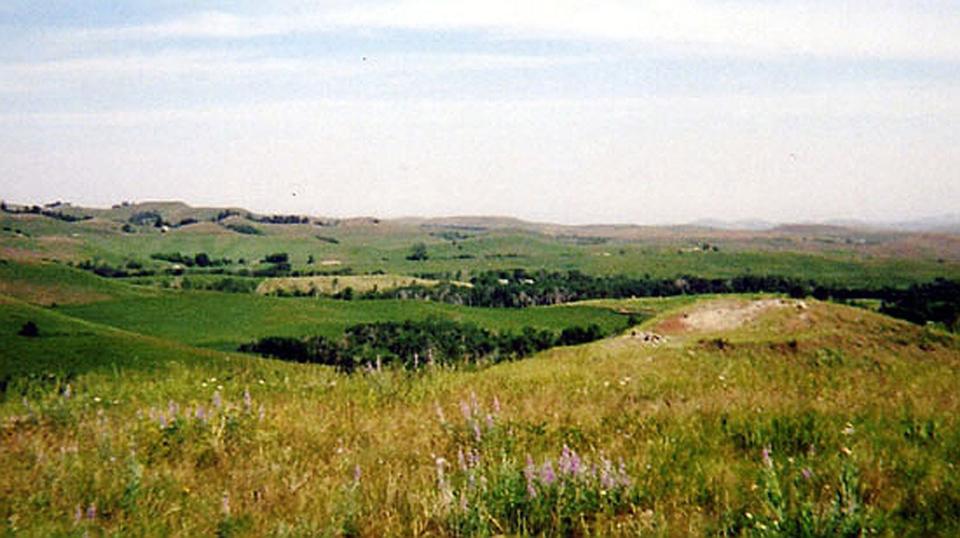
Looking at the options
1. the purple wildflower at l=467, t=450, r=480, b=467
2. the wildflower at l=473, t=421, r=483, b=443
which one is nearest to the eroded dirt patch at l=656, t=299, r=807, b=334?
the wildflower at l=473, t=421, r=483, b=443

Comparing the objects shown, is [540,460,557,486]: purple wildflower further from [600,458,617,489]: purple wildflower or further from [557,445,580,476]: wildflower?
[600,458,617,489]: purple wildflower

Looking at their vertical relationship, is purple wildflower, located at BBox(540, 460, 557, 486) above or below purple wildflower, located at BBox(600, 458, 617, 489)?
above

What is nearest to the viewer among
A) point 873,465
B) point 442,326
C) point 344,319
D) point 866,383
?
point 873,465

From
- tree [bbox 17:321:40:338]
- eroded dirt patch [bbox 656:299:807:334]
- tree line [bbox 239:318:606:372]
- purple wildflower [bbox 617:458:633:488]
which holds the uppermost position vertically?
purple wildflower [bbox 617:458:633:488]

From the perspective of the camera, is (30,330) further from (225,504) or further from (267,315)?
(225,504)

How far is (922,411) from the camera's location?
656cm

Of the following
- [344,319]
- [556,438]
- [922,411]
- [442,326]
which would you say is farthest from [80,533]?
[344,319]

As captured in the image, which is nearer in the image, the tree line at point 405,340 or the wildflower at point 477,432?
the wildflower at point 477,432

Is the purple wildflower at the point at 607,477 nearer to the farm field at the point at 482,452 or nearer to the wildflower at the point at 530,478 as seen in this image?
the farm field at the point at 482,452

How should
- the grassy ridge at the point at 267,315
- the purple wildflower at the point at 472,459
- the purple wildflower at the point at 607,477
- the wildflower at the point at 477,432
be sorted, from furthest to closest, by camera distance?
1. the grassy ridge at the point at 267,315
2. the wildflower at the point at 477,432
3. the purple wildflower at the point at 472,459
4. the purple wildflower at the point at 607,477

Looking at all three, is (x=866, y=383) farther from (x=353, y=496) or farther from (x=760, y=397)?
(x=353, y=496)

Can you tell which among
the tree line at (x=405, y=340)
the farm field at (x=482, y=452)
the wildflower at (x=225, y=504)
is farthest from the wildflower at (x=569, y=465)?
the tree line at (x=405, y=340)

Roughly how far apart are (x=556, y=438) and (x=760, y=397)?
2748mm

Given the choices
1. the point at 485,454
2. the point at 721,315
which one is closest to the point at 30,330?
the point at 721,315
